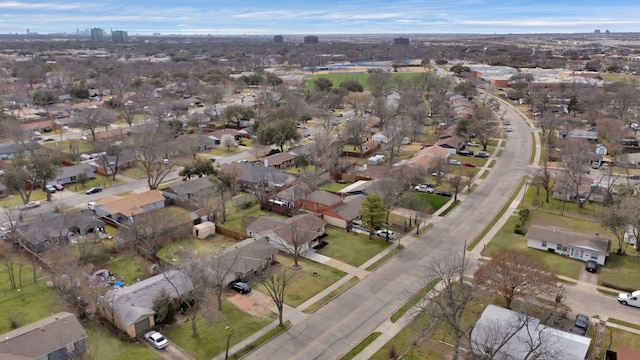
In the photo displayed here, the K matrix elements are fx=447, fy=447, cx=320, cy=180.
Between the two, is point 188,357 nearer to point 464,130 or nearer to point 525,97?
point 464,130

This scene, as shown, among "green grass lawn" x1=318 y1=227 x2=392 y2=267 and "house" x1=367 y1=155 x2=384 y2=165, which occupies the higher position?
"house" x1=367 y1=155 x2=384 y2=165

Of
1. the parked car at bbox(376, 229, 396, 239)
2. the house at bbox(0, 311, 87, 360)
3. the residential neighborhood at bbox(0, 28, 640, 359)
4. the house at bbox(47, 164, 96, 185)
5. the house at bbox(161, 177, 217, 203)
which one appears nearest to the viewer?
the house at bbox(0, 311, 87, 360)

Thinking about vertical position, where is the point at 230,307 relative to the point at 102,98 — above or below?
below

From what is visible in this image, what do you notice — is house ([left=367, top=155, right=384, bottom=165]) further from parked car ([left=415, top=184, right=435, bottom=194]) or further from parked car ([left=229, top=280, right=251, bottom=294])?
parked car ([left=229, top=280, right=251, bottom=294])

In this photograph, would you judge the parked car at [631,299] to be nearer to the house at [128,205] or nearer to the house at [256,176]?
the house at [256,176]

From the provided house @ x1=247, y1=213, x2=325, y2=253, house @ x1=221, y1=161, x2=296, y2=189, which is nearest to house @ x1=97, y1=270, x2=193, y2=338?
house @ x1=247, y1=213, x2=325, y2=253

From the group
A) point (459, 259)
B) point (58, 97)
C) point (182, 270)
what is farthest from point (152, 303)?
point (58, 97)

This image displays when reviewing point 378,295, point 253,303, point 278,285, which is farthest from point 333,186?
point 278,285

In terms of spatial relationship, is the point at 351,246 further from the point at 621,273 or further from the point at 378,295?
the point at 621,273
